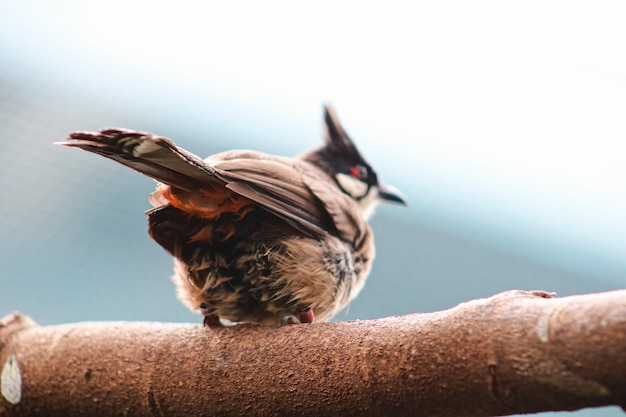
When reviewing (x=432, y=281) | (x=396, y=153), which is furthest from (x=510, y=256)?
(x=396, y=153)

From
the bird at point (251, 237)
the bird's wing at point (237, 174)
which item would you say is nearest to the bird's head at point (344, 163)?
the bird's wing at point (237, 174)

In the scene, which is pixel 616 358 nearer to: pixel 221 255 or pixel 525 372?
pixel 525 372

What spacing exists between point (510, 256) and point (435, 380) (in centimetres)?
345

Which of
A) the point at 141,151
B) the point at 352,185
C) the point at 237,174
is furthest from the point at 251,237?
the point at 352,185

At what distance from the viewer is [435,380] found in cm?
158

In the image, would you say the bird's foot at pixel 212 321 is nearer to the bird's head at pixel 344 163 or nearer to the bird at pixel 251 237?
the bird at pixel 251 237

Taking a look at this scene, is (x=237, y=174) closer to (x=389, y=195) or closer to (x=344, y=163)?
(x=344, y=163)

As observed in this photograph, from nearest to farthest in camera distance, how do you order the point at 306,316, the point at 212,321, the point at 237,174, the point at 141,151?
the point at 141,151, the point at 237,174, the point at 212,321, the point at 306,316

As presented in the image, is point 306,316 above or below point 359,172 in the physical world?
below

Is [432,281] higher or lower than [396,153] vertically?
lower

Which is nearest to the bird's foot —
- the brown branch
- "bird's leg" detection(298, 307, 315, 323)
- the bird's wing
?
the brown branch

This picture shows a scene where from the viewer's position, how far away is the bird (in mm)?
2201

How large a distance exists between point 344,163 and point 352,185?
0.14m

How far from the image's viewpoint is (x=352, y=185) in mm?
3639
